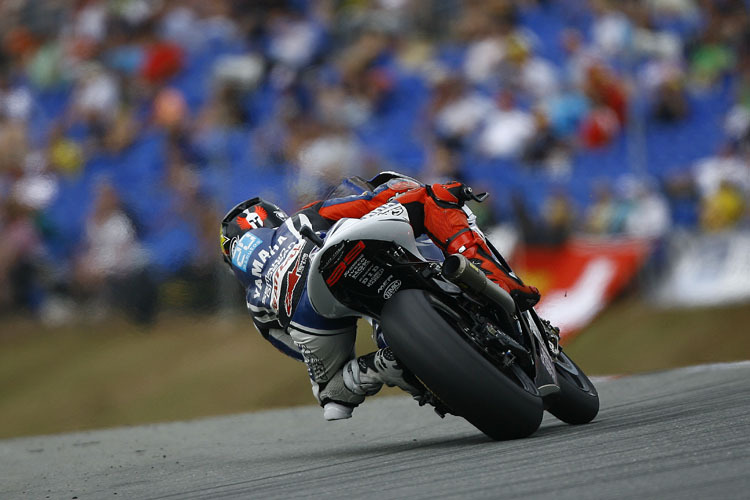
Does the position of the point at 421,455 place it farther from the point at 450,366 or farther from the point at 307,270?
the point at 307,270

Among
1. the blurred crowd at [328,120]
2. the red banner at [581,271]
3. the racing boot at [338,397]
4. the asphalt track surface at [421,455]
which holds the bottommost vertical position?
the asphalt track surface at [421,455]

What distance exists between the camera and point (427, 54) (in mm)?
11359

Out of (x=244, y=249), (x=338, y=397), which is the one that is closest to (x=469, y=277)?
(x=338, y=397)

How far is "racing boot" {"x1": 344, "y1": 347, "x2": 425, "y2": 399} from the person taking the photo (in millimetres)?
4297

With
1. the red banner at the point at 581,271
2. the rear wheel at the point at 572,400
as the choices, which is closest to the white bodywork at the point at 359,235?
the rear wheel at the point at 572,400

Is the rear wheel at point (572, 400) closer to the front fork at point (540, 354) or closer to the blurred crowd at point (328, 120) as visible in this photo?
the front fork at point (540, 354)

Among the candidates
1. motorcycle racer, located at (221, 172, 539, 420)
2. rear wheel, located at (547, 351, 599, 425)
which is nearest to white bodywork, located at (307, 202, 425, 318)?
motorcycle racer, located at (221, 172, 539, 420)

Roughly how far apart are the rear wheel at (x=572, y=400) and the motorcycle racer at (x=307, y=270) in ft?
1.60

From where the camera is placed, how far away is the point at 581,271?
8.78 m

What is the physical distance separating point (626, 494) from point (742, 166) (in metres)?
6.43

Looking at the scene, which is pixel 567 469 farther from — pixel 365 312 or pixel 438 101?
pixel 438 101

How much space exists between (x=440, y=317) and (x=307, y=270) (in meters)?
0.82

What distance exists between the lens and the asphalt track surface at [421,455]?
9.65ft

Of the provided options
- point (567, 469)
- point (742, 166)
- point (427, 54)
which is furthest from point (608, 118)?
point (567, 469)
